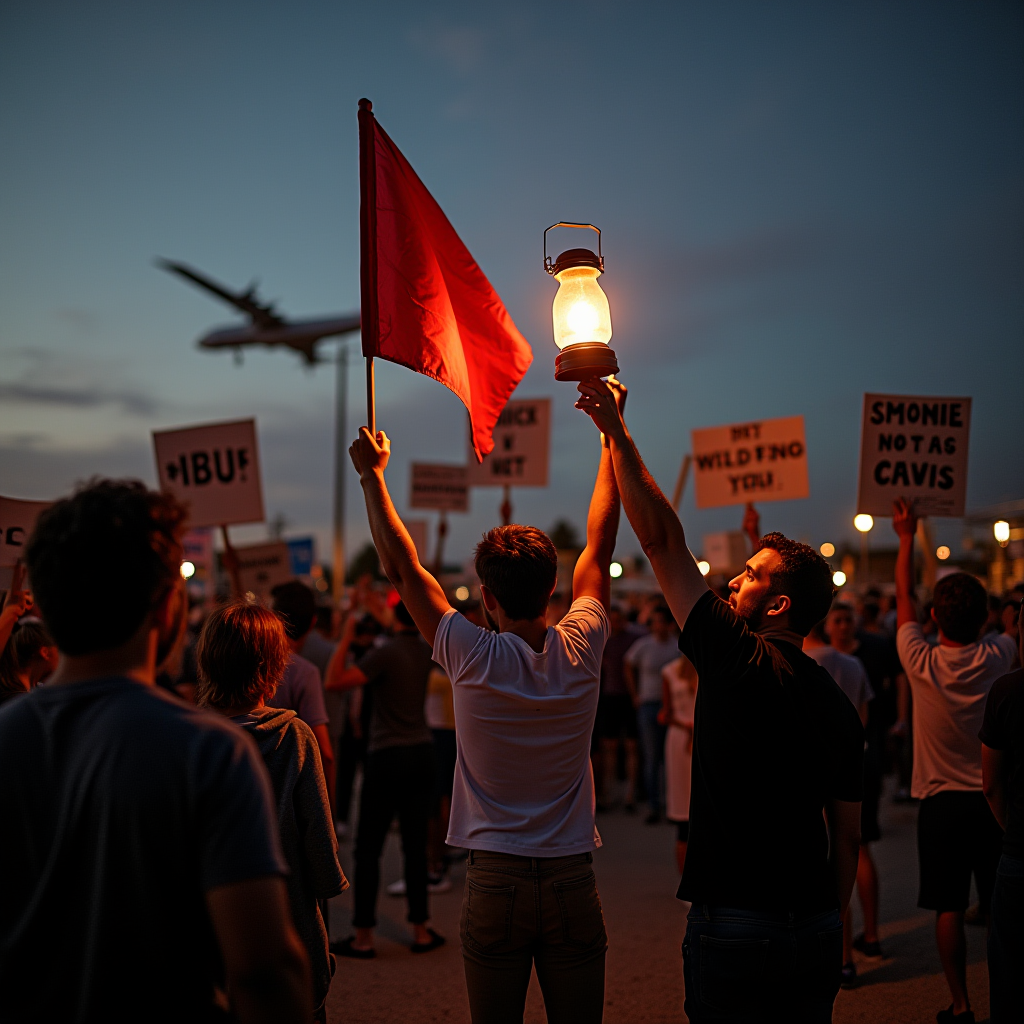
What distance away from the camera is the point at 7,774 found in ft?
5.12

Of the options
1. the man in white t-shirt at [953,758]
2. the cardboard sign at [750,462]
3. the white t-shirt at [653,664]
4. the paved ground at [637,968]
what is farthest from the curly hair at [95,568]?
the white t-shirt at [653,664]

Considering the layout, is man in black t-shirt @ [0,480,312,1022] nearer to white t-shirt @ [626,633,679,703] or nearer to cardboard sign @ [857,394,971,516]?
cardboard sign @ [857,394,971,516]

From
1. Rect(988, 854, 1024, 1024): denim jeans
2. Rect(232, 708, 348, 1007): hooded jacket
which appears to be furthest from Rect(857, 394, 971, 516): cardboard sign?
Rect(232, 708, 348, 1007): hooded jacket

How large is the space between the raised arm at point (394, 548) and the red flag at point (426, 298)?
49 cm

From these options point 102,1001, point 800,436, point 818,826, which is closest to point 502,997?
point 818,826

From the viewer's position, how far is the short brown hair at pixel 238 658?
3.03 metres

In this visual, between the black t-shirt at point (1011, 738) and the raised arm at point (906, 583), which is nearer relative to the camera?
the black t-shirt at point (1011, 738)

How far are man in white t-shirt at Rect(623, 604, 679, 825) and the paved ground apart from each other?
2.22 meters

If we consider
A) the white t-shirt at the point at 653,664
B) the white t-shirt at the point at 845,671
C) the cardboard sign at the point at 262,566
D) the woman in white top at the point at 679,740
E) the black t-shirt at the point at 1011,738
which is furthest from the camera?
the white t-shirt at the point at 653,664

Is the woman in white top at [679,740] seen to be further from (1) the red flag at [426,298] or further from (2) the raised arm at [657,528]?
(2) the raised arm at [657,528]

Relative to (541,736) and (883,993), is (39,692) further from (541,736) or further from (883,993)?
(883,993)

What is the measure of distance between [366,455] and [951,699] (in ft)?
12.2

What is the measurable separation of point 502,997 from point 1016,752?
2223mm

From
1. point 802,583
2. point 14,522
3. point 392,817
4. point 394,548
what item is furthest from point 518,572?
point 14,522
